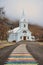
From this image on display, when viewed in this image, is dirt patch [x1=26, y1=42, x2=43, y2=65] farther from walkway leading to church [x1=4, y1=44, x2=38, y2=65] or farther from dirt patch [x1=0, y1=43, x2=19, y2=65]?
dirt patch [x1=0, y1=43, x2=19, y2=65]

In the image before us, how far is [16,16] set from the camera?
3311 mm

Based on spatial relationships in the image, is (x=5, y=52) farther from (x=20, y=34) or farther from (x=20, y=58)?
(x=20, y=34)

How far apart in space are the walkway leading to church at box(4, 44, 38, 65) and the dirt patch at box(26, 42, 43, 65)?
3.0 inches

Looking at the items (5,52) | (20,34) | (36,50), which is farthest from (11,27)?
(36,50)

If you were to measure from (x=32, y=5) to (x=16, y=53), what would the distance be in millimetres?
1066

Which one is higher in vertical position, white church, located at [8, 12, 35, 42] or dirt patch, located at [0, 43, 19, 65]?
white church, located at [8, 12, 35, 42]

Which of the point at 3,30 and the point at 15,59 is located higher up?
the point at 3,30

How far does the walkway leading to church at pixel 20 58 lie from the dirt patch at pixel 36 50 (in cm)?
8

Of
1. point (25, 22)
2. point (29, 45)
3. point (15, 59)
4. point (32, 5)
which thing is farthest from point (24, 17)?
point (15, 59)

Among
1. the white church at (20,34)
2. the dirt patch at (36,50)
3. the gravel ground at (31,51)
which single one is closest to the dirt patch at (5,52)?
the gravel ground at (31,51)

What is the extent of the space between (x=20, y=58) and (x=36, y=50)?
387 millimetres

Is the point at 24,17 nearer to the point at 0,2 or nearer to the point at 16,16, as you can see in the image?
the point at 16,16

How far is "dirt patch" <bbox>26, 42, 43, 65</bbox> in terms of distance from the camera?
2991mm

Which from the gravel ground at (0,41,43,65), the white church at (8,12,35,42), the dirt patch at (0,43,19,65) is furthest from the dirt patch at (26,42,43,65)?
the dirt patch at (0,43,19,65)
